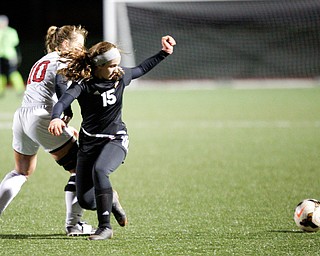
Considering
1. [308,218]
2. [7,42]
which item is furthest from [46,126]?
[7,42]

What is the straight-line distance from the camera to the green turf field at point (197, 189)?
5633mm

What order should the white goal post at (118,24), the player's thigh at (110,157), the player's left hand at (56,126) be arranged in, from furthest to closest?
1. the white goal post at (118,24)
2. the player's thigh at (110,157)
3. the player's left hand at (56,126)

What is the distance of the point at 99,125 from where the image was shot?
18.8ft

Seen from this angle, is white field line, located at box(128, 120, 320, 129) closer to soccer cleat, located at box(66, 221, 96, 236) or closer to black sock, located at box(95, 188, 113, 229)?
soccer cleat, located at box(66, 221, 96, 236)

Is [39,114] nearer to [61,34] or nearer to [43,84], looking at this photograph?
[43,84]

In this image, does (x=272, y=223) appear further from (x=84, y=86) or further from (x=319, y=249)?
(x=84, y=86)

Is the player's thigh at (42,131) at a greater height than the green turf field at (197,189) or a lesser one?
greater

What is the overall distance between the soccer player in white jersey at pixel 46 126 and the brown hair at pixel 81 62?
0.26 metres

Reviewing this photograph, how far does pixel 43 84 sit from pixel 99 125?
629 millimetres

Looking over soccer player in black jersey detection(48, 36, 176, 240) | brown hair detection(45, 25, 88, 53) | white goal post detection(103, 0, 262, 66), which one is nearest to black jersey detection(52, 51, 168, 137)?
soccer player in black jersey detection(48, 36, 176, 240)

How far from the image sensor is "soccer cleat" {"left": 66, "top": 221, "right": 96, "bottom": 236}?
5.96 metres

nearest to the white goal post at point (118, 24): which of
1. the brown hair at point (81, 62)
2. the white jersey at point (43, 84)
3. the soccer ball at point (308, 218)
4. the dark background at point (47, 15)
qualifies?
the dark background at point (47, 15)

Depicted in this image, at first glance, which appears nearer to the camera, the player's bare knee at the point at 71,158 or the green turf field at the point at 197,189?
the green turf field at the point at 197,189

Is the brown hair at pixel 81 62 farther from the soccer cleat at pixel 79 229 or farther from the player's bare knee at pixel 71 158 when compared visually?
the soccer cleat at pixel 79 229
